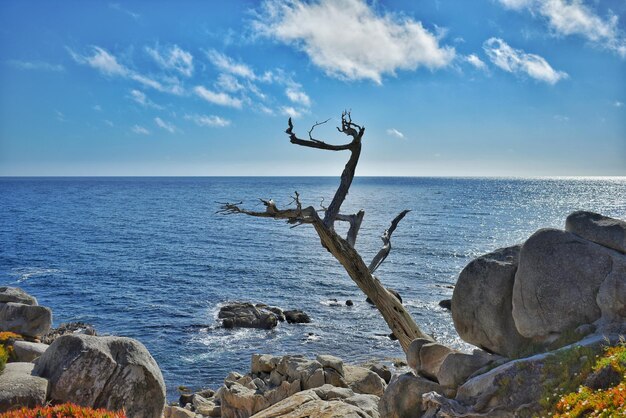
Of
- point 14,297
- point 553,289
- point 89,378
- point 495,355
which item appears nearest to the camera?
point 553,289

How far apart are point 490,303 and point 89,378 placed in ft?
37.6

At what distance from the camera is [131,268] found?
2440 inches

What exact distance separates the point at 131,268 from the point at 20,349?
1725 inches

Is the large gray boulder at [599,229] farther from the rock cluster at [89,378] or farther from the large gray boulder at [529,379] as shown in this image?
the rock cluster at [89,378]

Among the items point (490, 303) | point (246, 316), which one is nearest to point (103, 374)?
point (490, 303)

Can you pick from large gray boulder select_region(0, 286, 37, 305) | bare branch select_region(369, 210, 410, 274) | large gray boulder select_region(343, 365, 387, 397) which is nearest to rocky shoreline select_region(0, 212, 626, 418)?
bare branch select_region(369, 210, 410, 274)

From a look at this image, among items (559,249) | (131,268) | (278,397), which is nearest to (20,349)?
(278,397)

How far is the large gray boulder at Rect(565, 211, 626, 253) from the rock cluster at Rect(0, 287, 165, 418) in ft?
42.1

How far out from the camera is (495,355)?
12461 mm

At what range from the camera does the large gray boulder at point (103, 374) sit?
1491 cm

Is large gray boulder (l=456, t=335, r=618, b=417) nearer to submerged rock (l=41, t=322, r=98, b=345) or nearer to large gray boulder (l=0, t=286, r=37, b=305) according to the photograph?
large gray boulder (l=0, t=286, r=37, b=305)

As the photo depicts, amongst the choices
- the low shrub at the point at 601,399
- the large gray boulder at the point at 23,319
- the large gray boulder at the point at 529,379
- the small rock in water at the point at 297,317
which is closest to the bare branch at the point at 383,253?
the large gray boulder at the point at 529,379

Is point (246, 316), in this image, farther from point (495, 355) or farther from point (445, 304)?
point (495, 355)

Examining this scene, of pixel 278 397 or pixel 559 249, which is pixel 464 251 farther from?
pixel 559 249
